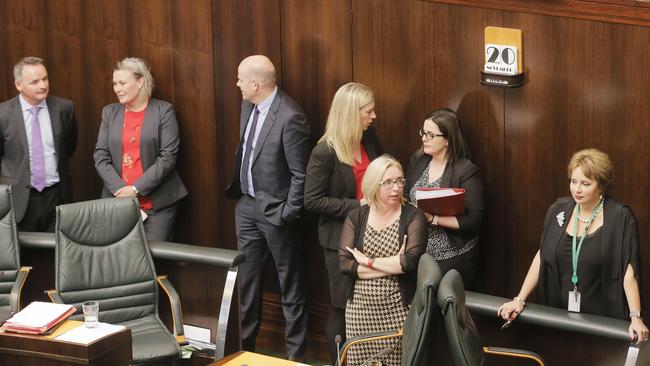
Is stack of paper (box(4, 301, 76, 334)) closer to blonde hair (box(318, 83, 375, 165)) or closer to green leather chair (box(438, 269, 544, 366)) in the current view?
blonde hair (box(318, 83, 375, 165))

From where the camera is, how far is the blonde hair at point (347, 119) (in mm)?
5965

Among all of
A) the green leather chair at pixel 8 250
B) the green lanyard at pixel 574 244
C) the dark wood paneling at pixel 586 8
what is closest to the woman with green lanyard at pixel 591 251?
the green lanyard at pixel 574 244

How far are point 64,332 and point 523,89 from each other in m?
2.43

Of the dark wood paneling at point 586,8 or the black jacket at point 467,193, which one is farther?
the black jacket at point 467,193

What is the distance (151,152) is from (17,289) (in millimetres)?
1140

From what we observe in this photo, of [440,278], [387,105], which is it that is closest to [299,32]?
[387,105]

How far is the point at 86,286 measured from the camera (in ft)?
20.0

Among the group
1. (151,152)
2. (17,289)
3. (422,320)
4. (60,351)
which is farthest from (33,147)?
(422,320)

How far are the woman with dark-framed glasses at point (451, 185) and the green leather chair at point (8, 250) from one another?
2108 millimetres

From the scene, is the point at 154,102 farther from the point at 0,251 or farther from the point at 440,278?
the point at 440,278

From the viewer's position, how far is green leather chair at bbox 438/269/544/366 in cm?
463

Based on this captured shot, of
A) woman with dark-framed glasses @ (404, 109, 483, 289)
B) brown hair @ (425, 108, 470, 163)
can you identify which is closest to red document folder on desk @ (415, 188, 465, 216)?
woman with dark-framed glasses @ (404, 109, 483, 289)

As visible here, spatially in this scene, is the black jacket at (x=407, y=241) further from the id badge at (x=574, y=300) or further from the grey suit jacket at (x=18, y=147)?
the grey suit jacket at (x=18, y=147)

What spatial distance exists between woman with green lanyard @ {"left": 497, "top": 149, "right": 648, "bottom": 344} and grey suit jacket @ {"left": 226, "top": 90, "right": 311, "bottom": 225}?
153 cm
